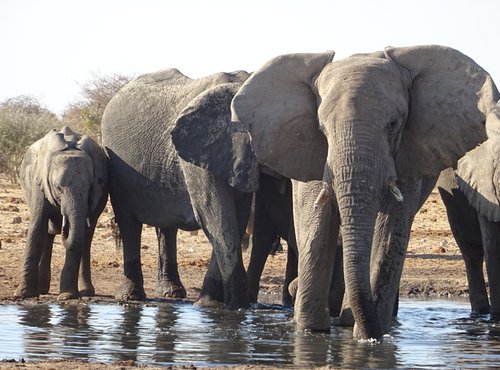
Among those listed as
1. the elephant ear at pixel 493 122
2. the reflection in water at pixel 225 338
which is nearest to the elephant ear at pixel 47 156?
the reflection in water at pixel 225 338

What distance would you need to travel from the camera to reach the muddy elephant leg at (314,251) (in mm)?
8828

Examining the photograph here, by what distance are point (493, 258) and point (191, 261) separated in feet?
17.7

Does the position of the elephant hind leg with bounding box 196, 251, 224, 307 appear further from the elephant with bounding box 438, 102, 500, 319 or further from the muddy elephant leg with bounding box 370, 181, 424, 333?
the muddy elephant leg with bounding box 370, 181, 424, 333

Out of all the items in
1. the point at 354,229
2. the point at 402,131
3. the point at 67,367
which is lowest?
the point at 67,367

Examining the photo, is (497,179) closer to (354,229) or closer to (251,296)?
(251,296)

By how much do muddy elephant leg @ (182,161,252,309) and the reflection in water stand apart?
20 cm

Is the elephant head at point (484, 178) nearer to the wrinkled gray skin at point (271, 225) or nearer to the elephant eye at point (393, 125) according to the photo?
the wrinkled gray skin at point (271, 225)

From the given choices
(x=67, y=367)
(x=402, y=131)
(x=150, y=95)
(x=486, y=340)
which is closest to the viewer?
(x=67, y=367)

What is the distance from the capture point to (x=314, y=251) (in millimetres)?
8891

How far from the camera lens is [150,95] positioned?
13.0m

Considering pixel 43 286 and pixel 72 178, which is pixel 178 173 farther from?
pixel 43 286

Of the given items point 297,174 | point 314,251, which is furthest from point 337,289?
point 297,174

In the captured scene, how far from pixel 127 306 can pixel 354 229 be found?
13.9ft

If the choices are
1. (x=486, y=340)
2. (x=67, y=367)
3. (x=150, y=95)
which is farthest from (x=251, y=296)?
(x=67, y=367)
